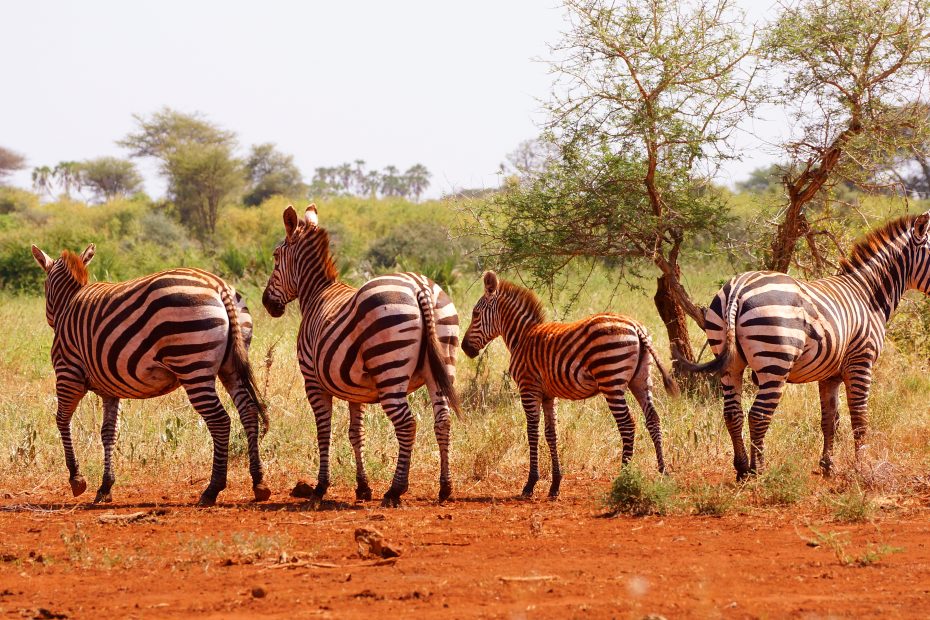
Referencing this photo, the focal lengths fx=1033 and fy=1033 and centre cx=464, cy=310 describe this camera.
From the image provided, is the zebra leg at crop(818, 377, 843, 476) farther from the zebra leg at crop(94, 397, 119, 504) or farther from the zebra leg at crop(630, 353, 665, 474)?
the zebra leg at crop(94, 397, 119, 504)

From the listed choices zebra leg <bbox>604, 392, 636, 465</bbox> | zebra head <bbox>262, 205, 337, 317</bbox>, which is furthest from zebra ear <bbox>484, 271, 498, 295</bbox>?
zebra leg <bbox>604, 392, 636, 465</bbox>

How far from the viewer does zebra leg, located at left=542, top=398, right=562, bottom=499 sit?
8.05 m

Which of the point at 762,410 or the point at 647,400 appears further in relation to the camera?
the point at 762,410

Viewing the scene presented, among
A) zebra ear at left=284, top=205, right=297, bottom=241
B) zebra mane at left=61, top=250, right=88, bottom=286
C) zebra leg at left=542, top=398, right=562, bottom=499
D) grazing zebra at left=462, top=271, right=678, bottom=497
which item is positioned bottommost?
zebra leg at left=542, top=398, right=562, bottom=499

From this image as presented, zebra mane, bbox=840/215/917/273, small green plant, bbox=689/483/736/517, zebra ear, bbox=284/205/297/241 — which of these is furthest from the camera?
zebra mane, bbox=840/215/917/273

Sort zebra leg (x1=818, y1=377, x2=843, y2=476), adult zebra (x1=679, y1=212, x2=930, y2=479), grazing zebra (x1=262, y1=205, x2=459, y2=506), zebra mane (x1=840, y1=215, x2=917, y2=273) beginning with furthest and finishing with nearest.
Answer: zebra mane (x1=840, y1=215, x2=917, y2=273)
zebra leg (x1=818, y1=377, x2=843, y2=476)
adult zebra (x1=679, y1=212, x2=930, y2=479)
grazing zebra (x1=262, y1=205, x2=459, y2=506)

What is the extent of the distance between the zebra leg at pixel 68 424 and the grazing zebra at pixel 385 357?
1.76m

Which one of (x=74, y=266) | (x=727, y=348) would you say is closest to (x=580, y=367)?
(x=727, y=348)

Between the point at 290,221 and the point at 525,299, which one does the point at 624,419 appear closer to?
the point at 525,299

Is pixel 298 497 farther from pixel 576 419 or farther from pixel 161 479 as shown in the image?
pixel 576 419

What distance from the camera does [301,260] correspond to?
8.85 metres

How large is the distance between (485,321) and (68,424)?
140 inches

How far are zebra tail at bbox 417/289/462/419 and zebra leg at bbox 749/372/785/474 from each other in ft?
7.91

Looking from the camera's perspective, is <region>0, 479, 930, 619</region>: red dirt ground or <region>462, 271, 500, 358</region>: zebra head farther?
<region>462, 271, 500, 358</region>: zebra head
